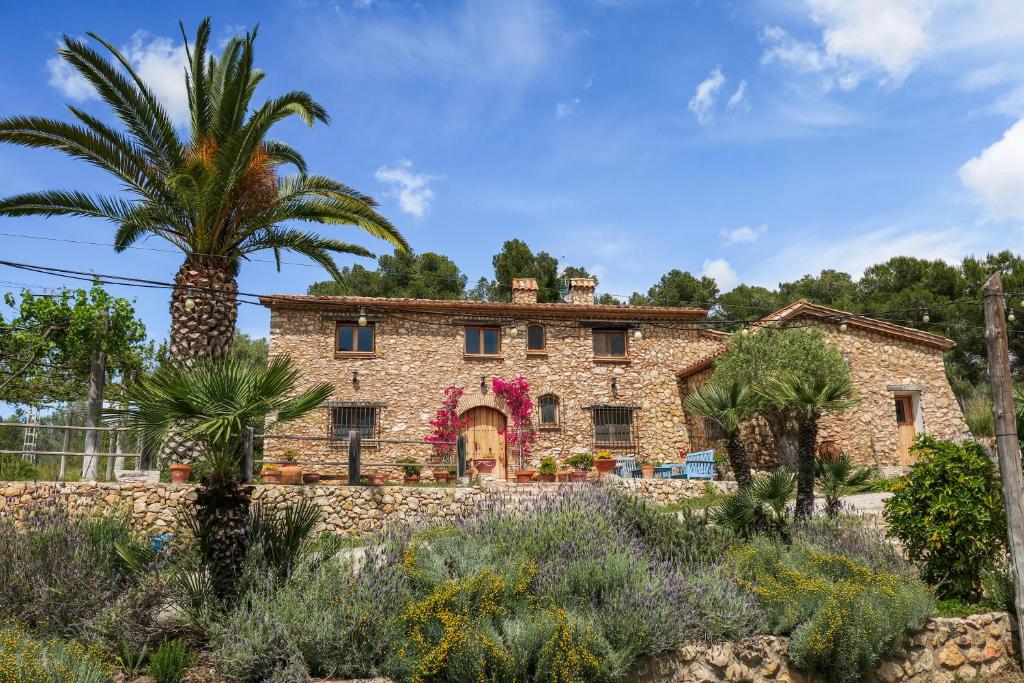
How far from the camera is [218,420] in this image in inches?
251

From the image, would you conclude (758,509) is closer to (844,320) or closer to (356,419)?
(844,320)

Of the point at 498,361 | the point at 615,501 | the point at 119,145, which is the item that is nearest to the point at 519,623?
the point at 615,501

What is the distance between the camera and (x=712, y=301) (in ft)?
124

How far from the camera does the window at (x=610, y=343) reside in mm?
20844

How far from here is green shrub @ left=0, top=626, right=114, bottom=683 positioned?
4543 millimetres

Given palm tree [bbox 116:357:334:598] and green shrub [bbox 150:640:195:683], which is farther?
palm tree [bbox 116:357:334:598]

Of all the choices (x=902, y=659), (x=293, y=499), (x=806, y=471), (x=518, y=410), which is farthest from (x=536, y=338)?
(x=902, y=659)

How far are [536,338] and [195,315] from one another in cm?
1031

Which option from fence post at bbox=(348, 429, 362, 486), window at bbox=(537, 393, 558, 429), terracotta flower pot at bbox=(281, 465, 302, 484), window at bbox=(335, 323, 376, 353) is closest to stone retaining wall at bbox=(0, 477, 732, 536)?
fence post at bbox=(348, 429, 362, 486)

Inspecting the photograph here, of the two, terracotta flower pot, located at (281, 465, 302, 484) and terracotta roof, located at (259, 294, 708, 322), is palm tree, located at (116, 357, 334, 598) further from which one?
terracotta roof, located at (259, 294, 708, 322)

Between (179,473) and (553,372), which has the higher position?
(553,372)

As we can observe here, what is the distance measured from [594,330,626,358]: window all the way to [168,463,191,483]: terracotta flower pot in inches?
467

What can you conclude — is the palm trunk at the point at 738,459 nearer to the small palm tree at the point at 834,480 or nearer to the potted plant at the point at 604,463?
the small palm tree at the point at 834,480

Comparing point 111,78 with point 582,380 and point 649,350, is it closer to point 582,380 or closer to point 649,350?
Result: point 582,380
